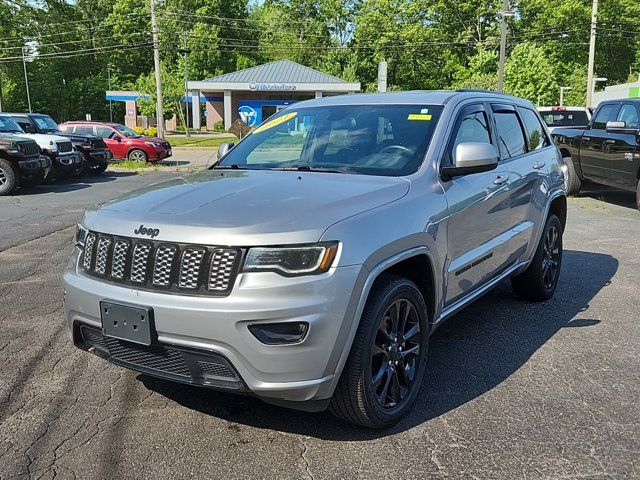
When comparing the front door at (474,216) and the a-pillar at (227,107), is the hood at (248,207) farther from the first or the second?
the a-pillar at (227,107)

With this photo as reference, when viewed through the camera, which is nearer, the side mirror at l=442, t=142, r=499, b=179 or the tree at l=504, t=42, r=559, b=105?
the side mirror at l=442, t=142, r=499, b=179

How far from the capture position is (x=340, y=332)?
278 cm

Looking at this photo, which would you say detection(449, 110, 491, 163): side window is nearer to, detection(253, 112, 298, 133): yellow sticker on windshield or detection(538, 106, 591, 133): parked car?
detection(253, 112, 298, 133): yellow sticker on windshield

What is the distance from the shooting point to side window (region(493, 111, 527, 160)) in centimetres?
477

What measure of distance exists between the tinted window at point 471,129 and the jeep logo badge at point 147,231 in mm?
1992

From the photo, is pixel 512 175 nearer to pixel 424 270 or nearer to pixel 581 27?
pixel 424 270

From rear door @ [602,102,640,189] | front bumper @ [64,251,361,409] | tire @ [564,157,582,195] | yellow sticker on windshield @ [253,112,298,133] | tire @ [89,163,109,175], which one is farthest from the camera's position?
tire @ [89,163,109,175]

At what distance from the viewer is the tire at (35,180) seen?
560 inches

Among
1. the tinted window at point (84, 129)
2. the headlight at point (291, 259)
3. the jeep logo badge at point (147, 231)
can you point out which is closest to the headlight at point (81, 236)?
the jeep logo badge at point (147, 231)

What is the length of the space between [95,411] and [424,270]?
2.08 metres

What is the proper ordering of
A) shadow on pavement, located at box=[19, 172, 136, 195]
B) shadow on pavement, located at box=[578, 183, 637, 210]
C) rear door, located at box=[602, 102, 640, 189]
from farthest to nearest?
shadow on pavement, located at box=[19, 172, 136, 195] → shadow on pavement, located at box=[578, 183, 637, 210] → rear door, located at box=[602, 102, 640, 189]

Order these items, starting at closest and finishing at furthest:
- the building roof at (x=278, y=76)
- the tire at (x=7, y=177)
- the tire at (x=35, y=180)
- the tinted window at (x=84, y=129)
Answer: the tire at (x=7, y=177) → the tire at (x=35, y=180) → the tinted window at (x=84, y=129) → the building roof at (x=278, y=76)

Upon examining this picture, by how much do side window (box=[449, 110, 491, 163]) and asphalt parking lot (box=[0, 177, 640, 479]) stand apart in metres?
1.51

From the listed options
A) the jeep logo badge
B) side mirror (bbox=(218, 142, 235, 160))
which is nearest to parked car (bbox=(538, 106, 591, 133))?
side mirror (bbox=(218, 142, 235, 160))
